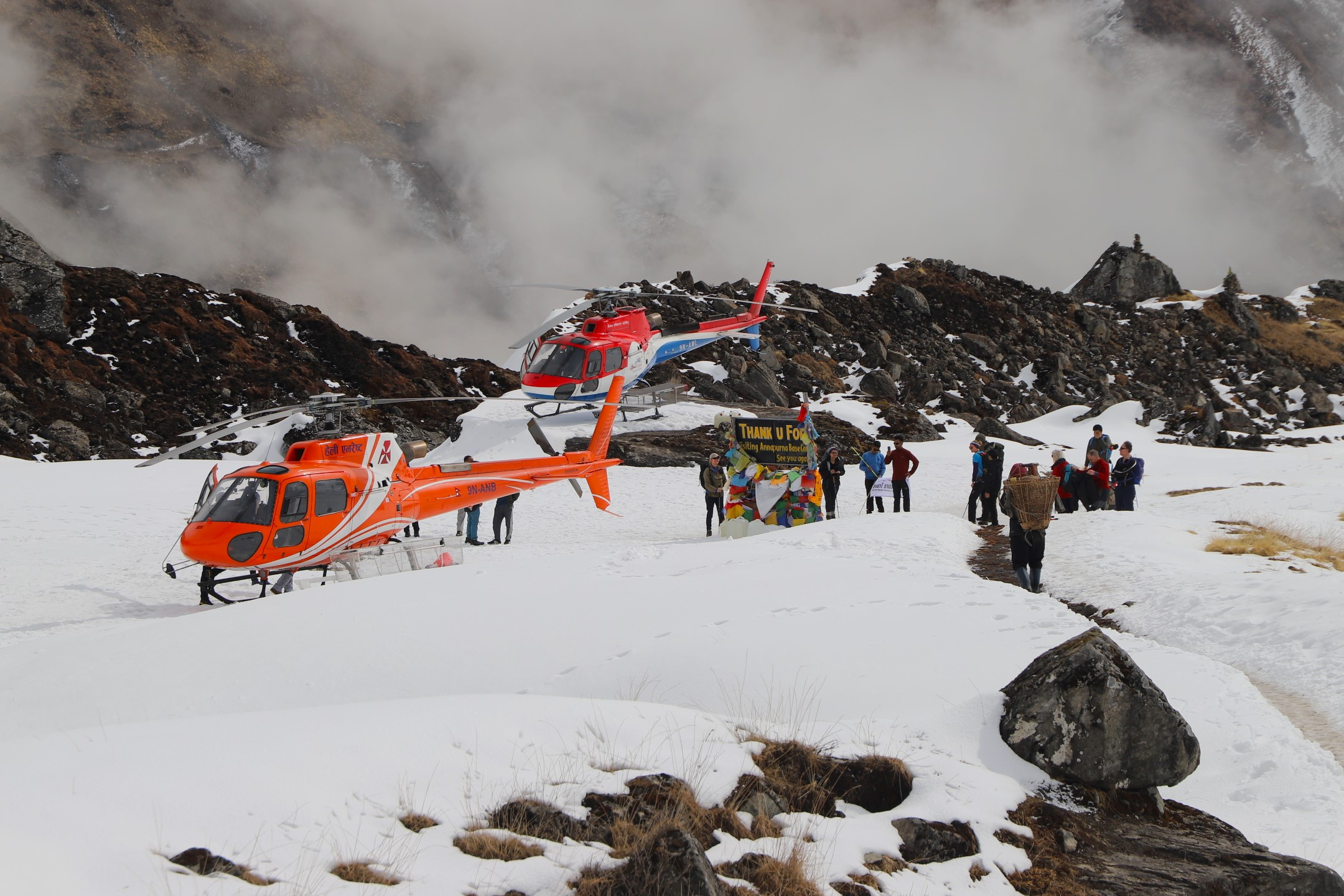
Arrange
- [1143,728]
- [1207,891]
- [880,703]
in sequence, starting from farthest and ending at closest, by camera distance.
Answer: [880,703] → [1143,728] → [1207,891]

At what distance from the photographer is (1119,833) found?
4.31 meters

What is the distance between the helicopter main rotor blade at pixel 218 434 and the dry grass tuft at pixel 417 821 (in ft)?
20.7

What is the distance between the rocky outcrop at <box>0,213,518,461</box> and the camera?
30.3 meters

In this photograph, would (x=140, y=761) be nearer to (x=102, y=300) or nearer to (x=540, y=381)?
(x=540, y=381)

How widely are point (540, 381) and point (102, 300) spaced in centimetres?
3135

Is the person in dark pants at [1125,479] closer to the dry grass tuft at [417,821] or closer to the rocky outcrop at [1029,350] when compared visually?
the rocky outcrop at [1029,350]

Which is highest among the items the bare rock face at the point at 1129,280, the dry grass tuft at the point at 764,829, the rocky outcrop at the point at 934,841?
the bare rock face at the point at 1129,280

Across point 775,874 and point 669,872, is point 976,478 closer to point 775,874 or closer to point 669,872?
point 775,874

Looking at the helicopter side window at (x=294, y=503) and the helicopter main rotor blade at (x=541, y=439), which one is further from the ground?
the helicopter main rotor blade at (x=541, y=439)

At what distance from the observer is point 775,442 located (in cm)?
1522

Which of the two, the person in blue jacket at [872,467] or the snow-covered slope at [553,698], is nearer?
the snow-covered slope at [553,698]

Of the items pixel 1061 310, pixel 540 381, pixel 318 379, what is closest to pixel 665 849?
pixel 540 381

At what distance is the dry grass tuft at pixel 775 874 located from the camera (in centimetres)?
348

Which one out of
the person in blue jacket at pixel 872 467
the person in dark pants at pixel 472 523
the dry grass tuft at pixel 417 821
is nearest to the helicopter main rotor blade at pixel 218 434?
the person in dark pants at pixel 472 523
